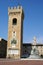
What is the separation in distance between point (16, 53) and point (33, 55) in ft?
39.4

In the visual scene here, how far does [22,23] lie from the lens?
54125 millimetres

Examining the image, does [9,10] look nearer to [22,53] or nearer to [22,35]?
[22,35]

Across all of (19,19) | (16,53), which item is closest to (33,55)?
(16,53)

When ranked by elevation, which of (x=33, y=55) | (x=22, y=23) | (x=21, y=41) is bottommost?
(x=33, y=55)

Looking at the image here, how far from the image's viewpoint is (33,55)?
1512 inches

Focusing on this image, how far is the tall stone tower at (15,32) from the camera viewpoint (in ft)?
165

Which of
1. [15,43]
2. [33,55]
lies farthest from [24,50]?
[33,55]

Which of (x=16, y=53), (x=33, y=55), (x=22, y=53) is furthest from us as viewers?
(x=22, y=53)

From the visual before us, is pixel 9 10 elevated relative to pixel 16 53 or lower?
elevated

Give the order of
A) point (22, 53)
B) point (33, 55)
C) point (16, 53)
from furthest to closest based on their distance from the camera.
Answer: point (22, 53) < point (16, 53) < point (33, 55)

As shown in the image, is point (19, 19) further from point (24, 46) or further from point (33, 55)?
point (33, 55)

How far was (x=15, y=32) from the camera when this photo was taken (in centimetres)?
5100

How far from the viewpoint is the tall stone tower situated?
5019 centimetres

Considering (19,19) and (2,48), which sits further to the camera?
(2,48)
